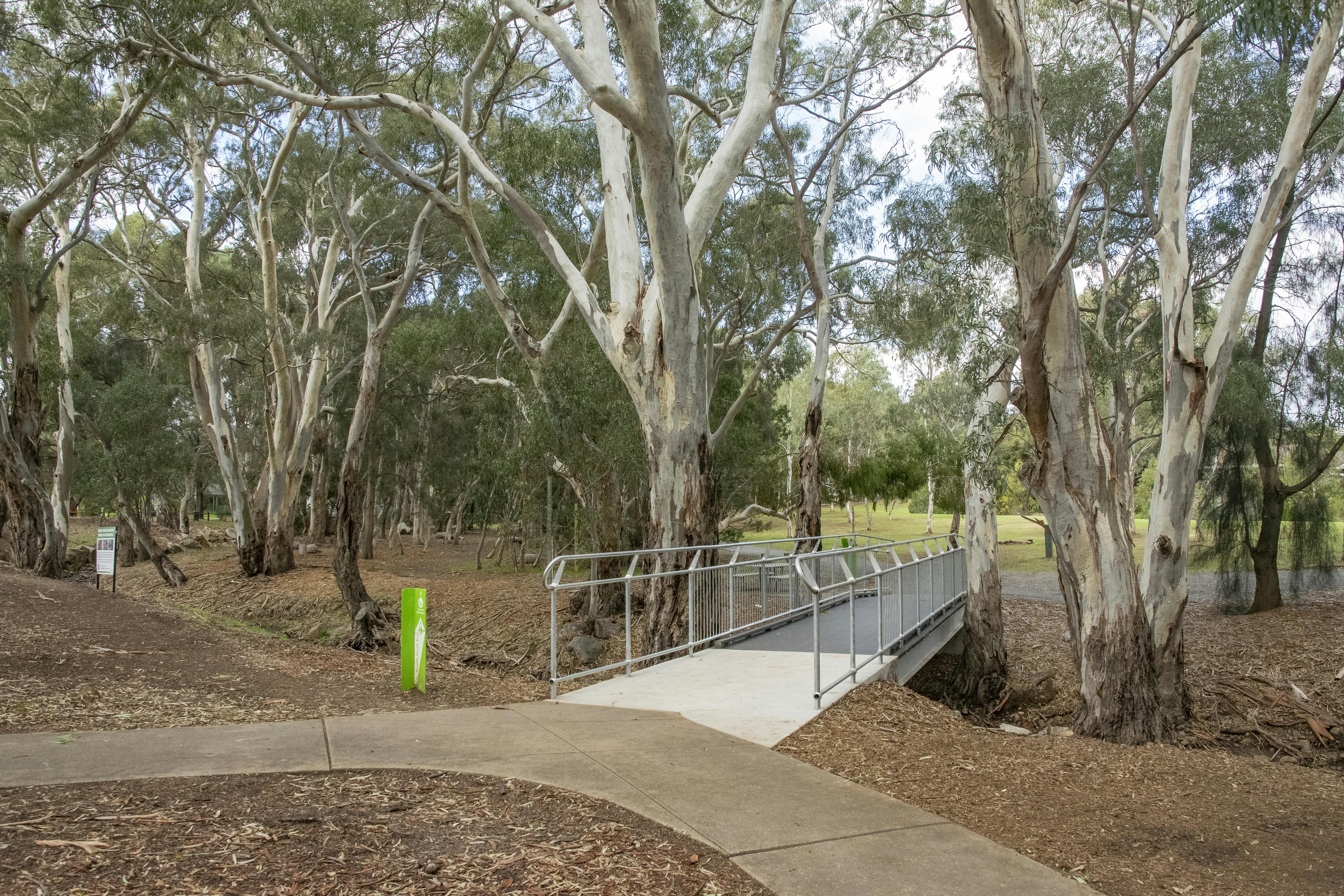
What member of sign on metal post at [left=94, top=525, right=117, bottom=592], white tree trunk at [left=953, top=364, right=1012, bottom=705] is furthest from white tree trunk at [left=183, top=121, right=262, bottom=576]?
white tree trunk at [left=953, top=364, right=1012, bottom=705]

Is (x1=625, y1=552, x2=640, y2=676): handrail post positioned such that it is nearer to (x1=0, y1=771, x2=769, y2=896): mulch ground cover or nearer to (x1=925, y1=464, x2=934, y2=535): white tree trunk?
(x1=0, y1=771, x2=769, y2=896): mulch ground cover

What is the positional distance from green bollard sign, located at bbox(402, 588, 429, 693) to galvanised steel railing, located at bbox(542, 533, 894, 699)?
1065 mm

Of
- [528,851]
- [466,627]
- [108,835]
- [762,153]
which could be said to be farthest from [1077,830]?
[762,153]

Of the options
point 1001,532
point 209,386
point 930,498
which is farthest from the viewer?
point 1001,532

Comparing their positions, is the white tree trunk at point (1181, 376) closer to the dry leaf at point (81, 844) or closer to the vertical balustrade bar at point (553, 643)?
the vertical balustrade bar at point (553, 643)

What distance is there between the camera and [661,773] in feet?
16.9

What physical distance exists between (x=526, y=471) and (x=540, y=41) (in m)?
8.61

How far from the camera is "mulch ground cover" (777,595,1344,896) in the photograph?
428 centimetres

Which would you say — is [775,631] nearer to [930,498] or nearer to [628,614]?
[628,614]

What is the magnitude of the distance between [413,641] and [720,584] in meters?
4.37

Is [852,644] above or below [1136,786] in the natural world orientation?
above

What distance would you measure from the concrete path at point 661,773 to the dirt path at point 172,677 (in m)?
0.63

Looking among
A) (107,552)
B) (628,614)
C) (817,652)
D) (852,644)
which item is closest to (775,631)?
(852,644)

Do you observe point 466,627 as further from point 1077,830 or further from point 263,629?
point 1077,830
